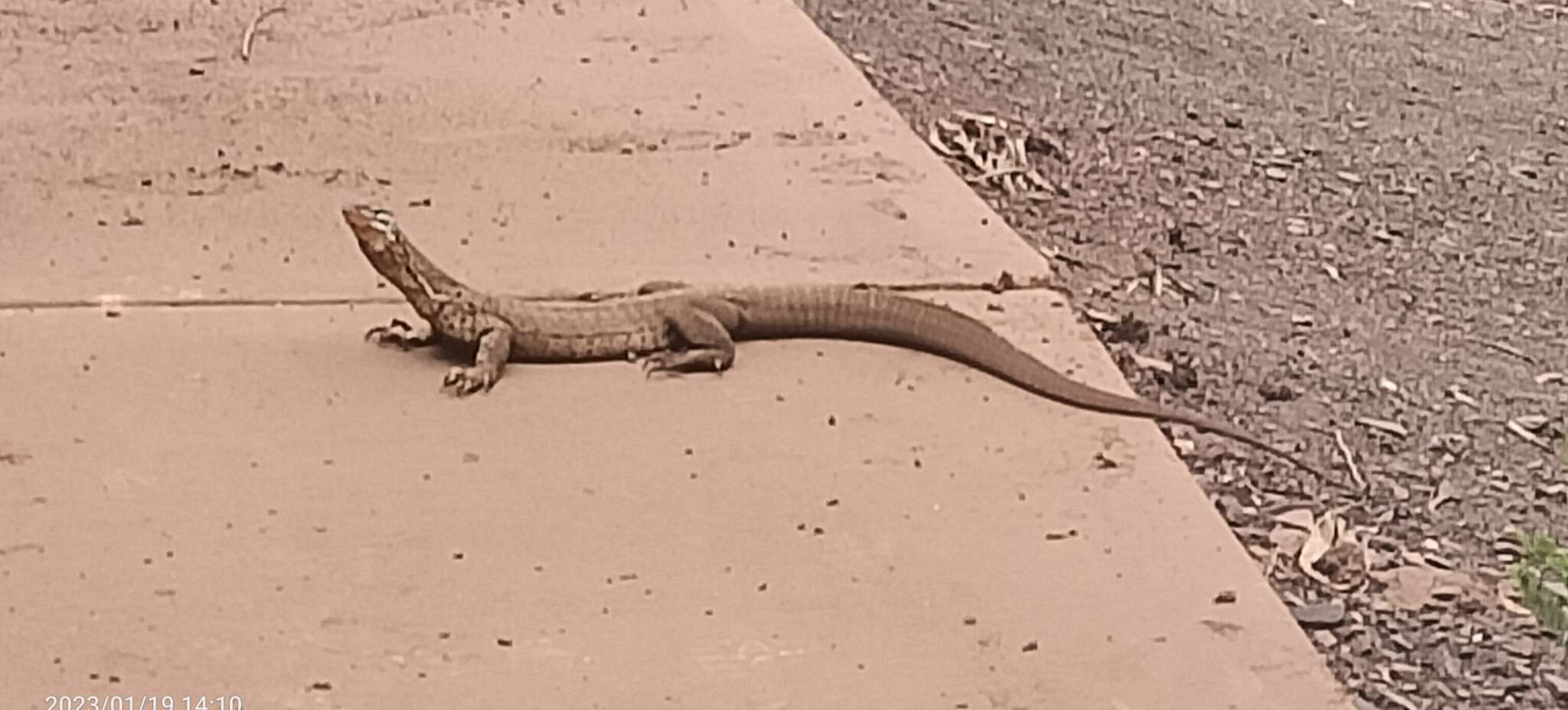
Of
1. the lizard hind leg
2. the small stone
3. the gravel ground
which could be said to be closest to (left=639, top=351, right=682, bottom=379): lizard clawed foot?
the lizard hind leg

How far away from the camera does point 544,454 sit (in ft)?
14.5

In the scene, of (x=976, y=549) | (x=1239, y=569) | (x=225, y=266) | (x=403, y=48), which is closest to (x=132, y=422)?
(x=225, y=266)

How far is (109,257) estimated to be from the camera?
545 centimetres

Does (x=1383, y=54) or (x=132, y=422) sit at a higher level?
(x=132, y=422)

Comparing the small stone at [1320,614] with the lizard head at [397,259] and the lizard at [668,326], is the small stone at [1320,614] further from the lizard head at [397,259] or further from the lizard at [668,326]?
the lizard head at [397,259]

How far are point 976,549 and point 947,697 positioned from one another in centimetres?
56

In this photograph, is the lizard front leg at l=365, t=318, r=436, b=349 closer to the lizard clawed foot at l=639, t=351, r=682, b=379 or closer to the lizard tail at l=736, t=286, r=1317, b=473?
the lizard clawed foot at l=639, t=351, r=682, b=379

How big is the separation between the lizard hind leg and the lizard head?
1.55ft

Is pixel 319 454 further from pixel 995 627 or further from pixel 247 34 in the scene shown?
pixel 247 34

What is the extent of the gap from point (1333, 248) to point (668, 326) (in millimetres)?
2611

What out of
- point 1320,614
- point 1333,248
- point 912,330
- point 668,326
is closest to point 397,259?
point 668,326

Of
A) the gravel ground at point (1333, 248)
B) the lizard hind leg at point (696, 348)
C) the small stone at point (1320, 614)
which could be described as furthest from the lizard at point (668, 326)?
the small stone at point (1320, 614)

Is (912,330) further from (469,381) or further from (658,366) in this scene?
(469,381)

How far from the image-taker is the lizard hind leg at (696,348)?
4.99 meters
